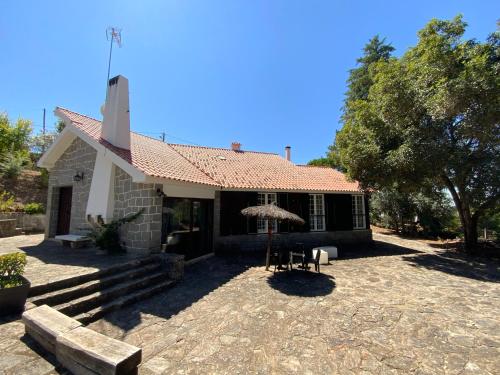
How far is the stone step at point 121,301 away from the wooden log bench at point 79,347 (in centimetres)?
108

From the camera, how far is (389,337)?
447 cm

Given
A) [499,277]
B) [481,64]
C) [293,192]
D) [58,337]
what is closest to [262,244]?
[293,192]

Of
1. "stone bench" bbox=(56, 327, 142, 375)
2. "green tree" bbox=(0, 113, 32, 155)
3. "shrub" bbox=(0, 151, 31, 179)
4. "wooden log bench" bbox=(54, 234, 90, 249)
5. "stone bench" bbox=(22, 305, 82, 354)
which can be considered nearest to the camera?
"stone bench" bbox=(56, 327, 142, 375)

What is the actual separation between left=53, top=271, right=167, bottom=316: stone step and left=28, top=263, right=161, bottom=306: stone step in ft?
0.35

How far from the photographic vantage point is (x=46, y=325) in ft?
11.5

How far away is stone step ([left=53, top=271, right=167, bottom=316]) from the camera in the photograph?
15.6 ft

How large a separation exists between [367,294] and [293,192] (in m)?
6.87

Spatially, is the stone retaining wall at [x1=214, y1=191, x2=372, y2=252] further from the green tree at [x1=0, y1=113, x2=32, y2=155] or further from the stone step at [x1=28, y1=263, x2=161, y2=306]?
the green tree at [x1=0, y1=113, x2=32, y2=155]

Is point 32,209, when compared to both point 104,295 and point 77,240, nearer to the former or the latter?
point 77,240

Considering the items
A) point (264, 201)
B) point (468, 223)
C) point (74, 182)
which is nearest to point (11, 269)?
point (74, 182)

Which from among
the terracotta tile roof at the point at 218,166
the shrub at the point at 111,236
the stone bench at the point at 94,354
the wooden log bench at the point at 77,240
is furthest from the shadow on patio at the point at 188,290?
the wooden log bench at the point at 77,240

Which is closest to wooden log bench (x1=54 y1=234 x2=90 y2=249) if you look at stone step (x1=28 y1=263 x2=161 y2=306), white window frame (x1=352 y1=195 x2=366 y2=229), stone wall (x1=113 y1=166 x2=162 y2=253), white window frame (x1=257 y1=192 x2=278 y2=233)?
stone wall (x1=113 y1=166 x2=162 y2=253)

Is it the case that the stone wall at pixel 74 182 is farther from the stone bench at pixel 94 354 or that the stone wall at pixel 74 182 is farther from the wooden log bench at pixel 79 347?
the stone bench at pixel 94 354

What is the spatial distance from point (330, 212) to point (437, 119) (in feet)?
20.6
